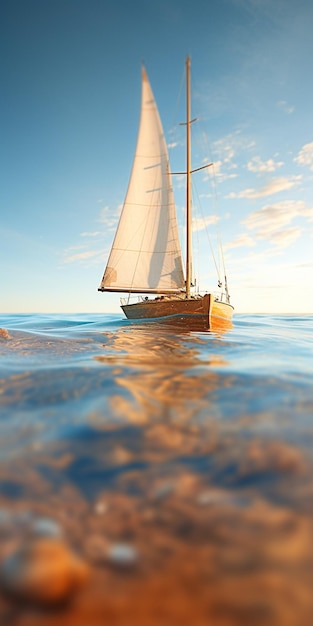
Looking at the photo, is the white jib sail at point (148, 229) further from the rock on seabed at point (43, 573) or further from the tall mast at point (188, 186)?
the rock on seabed at point (43, 573)

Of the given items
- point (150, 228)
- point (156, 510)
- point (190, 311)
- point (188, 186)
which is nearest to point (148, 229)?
point (150, 228)

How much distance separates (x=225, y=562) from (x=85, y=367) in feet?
9.28

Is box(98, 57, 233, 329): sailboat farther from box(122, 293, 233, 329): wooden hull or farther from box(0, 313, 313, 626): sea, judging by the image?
box(0, 313, 313, 626): sea

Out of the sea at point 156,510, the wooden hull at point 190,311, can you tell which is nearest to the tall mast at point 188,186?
the wooden hull at point 190,311

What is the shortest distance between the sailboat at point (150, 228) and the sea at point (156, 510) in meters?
14.6

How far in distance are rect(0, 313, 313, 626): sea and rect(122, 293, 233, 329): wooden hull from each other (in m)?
9.93

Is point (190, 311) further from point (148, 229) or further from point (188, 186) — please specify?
point (188, 186)

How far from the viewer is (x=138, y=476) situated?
1.43 m

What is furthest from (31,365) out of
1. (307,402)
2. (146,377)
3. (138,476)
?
(307,402)

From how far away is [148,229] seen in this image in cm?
1816

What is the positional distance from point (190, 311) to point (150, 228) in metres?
7.57

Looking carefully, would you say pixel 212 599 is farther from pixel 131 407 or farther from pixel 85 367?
pixel 85 367

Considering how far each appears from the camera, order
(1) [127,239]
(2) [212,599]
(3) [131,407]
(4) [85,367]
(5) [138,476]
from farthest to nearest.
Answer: (1) [127,239], (4) [85,367], (3) [131,407], (5) [138,476], (2) [212,599]

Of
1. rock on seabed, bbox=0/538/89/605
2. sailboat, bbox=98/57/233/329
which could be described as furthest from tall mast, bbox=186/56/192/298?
rock on seabed, bbox=0/538/89/605
